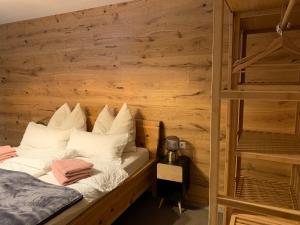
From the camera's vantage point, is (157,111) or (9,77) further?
(9,77)

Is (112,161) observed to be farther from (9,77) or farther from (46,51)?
(9,77)

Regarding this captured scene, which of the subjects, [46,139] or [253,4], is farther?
[46,139]

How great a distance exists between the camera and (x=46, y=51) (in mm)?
3449

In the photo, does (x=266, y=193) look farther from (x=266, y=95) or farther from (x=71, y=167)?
(x=71, y=167)

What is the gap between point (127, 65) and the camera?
2930 millimetres

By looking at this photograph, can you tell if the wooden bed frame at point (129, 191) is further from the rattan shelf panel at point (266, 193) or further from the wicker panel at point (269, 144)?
the wicker panel at point (269, 144)

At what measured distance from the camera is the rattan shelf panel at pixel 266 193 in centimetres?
146

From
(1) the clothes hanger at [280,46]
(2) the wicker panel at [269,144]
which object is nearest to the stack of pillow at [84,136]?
(2) the wicker panel at [269,144]

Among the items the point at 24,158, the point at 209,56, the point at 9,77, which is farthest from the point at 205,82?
the point at 9,77

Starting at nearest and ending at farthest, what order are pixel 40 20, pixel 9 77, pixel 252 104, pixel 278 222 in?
pixel 278 222 < pixel 252 104 < pixel 40 20 < pixel 9 77

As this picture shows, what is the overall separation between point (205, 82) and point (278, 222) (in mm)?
1568

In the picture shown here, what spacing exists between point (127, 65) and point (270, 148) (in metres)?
2.06

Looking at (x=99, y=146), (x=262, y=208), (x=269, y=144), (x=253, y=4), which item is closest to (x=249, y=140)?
(x=269, y=144)

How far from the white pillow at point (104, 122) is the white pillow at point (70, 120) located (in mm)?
225
